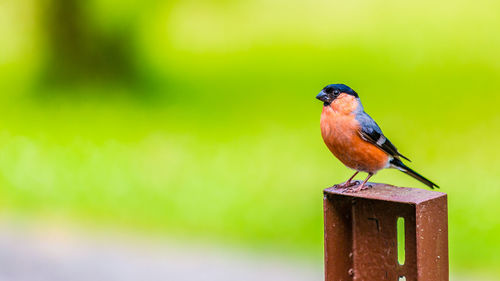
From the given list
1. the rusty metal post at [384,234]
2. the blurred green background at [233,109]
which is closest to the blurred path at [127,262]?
the blurred green background at [233,109]

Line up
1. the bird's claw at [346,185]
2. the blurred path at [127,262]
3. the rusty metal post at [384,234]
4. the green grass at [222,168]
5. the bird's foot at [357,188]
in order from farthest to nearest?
the green grass at [222,168] < the blurred path at [127,262] < the bird's claw at [346,185] < the bird's foot at [357,188] < the rusty metal post at [384,234]

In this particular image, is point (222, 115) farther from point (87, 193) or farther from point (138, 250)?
point (138, 250)

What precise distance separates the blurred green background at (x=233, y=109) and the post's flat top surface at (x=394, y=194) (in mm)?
2511

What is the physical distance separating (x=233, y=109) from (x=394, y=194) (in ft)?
16.4

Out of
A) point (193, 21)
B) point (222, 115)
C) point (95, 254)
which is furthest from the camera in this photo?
point (193, 21)

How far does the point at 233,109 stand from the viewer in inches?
307

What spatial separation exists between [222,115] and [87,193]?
1.62 m

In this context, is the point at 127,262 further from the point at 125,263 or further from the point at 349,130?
the point at 349,130

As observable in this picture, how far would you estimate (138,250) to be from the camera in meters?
5.82

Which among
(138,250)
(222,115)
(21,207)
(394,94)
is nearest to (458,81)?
(394,94)

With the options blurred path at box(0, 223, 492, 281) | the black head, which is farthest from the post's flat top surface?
blurred path at box(0, 223, 492, 281)

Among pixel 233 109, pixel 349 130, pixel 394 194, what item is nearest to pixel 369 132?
pixel 349 130

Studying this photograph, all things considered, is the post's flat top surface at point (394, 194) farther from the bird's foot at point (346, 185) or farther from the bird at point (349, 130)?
the bird at point (349, 130)

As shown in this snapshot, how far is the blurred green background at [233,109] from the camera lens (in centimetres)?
632
